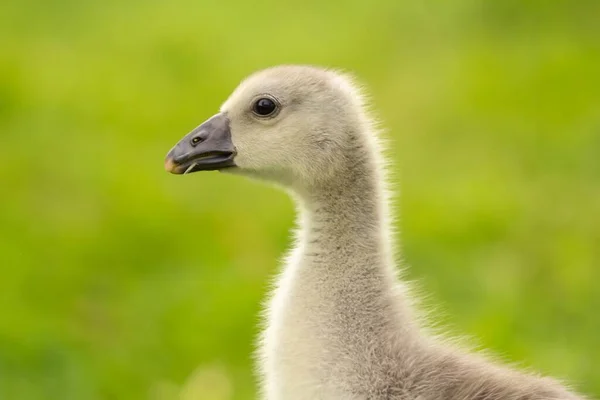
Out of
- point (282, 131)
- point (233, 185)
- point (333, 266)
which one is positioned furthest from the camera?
point (233, 185)

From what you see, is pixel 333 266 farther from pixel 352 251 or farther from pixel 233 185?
pixel 233 185

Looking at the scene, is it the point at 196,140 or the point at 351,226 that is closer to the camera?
the point at 351,226

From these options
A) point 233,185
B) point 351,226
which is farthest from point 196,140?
point 233,185

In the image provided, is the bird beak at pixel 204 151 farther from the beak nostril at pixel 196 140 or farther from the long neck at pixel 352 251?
the long neck at pixel 352 251

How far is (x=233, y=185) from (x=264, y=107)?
5823mm

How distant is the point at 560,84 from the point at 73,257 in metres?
5.56

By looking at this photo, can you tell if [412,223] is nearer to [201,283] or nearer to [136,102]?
[201,283]

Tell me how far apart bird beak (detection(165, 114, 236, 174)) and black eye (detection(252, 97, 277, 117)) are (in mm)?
133

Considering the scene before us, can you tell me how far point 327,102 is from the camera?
5.72m

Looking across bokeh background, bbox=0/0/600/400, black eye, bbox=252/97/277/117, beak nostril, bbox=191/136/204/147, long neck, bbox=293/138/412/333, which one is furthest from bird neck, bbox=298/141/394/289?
bokeh background, bbox=0/0/600/400

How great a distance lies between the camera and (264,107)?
5.82m

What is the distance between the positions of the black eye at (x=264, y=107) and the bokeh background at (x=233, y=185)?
3.69 feet

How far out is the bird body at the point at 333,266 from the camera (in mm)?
5223

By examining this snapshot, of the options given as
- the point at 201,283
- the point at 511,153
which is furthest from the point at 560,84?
the point at 201,283
